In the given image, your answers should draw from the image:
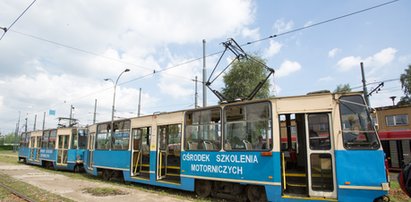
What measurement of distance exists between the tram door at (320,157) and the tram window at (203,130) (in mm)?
2733

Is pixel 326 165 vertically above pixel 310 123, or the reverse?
pixel 310 123


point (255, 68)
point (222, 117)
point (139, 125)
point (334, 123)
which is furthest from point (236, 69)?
point (334, 123)

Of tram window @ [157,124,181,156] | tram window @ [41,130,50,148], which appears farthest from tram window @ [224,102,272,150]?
tram window @ [41,130,50,148]

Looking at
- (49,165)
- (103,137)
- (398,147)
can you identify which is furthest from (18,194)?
(398,147)

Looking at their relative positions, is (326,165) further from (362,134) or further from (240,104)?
(240,104)

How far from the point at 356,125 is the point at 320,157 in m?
1.10

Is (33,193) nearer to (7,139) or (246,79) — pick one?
(246,79)

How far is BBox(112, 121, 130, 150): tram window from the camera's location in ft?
41.5

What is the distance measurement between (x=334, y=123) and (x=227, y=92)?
69.6ft

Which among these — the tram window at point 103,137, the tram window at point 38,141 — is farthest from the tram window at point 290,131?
the tram window at point 38,141

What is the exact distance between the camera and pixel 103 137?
14117 mm

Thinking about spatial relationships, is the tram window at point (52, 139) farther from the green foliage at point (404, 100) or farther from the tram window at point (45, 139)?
the green foliage at point (404, 100)

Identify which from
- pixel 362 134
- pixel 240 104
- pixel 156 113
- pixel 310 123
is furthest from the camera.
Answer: pixel 156 113

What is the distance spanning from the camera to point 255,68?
1065 inches
